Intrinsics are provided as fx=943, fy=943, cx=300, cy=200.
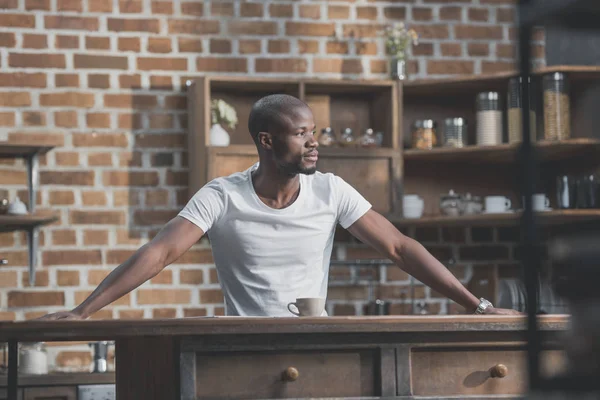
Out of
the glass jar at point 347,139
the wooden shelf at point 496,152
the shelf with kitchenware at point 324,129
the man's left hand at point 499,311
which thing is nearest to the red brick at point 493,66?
the wooden shelf at point 496,152

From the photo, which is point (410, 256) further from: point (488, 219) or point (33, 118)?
point (33, 118)

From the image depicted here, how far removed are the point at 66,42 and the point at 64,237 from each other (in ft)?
2.80

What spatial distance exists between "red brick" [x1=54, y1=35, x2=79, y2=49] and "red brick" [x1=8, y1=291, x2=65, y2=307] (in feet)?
3.51

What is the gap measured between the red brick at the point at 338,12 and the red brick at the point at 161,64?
0.72 m

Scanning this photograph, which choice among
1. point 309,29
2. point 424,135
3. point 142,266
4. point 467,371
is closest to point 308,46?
point 309,29

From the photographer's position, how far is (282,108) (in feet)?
9.42

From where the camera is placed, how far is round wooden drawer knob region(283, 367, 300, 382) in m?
2.08

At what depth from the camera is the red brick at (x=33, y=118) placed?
4066 mm

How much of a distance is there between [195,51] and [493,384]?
98.6 inches

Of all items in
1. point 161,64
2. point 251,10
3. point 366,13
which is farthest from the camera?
point 366,13

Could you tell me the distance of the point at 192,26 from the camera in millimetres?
4246

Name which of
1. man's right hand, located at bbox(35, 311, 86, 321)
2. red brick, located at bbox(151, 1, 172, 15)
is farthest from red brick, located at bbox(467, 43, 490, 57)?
man's right hand, located at bbox(35, 311, 86, 321)

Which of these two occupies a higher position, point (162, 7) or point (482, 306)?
point (162, 7)

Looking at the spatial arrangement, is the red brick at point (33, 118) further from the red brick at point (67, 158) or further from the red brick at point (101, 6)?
the red brick at point (101, 6)
